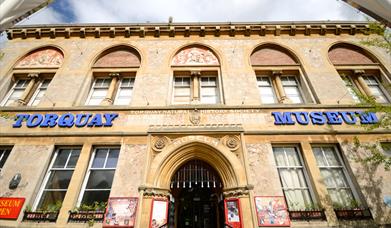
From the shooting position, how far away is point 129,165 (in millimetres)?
6457

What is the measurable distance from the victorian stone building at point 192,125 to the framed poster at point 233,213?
0.03 m

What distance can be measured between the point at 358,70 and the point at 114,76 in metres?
11.9

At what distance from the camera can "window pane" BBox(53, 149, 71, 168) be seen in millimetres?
6816

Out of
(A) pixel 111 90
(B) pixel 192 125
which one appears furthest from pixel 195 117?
(A) pixel 111 90

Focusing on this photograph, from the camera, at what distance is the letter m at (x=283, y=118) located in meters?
7.26

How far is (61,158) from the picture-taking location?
6.97 meters

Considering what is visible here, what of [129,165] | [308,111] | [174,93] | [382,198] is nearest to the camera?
[382,198]

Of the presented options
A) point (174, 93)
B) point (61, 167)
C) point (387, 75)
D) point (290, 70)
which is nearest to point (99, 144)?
point (61, 167)

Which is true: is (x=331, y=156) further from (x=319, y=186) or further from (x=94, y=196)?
(x=94, y=196)

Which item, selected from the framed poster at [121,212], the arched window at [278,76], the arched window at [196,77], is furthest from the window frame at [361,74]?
the framed poster at [121,212]

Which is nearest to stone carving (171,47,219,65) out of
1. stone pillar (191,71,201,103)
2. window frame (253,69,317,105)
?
stone pillar (191,71,201,103)

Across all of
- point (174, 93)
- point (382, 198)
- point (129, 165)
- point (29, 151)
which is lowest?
point (382, 198)

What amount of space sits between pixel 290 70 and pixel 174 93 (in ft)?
19.0

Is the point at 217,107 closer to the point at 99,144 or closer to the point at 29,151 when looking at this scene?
the point at 99,144
